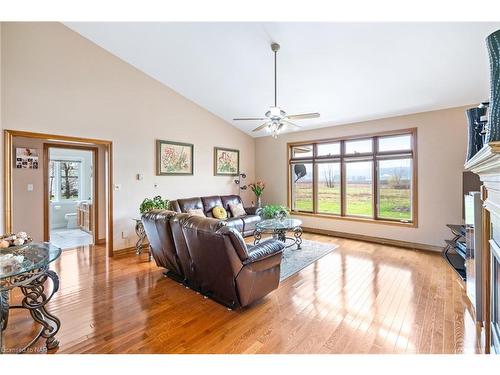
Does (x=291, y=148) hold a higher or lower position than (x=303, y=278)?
higher

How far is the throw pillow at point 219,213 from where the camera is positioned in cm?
535

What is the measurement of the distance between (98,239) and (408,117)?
689 cm

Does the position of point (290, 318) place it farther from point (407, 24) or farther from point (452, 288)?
point (407, 24)

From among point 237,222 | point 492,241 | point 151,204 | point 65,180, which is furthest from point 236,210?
point 65,180

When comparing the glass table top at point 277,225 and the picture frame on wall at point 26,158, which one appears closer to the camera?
the glass table top at point 277,225

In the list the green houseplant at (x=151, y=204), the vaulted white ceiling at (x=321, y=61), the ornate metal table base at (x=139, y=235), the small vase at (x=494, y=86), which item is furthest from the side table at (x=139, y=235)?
the small vase at (x=494, y=86)

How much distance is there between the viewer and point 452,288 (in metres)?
2.97

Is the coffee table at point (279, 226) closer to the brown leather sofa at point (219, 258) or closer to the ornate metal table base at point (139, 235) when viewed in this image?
the brown leather sofa at point (219, 258)

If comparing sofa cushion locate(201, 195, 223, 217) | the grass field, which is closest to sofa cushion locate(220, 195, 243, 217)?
sofa cushion locate(201, 195, 223, 217)

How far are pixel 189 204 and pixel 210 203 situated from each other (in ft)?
1.92

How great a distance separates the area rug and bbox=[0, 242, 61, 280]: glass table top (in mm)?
2588

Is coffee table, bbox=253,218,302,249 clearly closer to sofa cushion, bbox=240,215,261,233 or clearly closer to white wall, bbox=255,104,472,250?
sofa cushion, bbox=240,215,261,233

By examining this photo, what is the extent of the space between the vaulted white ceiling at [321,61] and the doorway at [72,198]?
2544 mm
